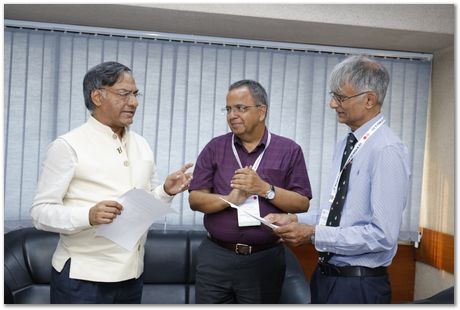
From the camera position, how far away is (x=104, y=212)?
1905 mm

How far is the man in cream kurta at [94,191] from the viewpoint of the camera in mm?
1973

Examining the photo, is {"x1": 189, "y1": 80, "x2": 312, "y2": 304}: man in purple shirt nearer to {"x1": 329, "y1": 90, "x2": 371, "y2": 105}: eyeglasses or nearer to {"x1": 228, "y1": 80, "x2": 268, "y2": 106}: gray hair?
{"x1": 228, "y1": 80, "x2": 268, "y2": 106}: gray hair

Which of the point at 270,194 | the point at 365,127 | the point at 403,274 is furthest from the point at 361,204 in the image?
the point at 403,274

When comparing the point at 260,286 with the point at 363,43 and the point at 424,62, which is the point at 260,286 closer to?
the point at 363,43

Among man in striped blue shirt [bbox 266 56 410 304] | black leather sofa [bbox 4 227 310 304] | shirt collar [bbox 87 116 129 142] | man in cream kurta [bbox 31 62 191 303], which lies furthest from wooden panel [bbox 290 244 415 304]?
shirt collar [bbox 87 116 129 142]

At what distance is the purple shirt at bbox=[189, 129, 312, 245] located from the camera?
2625mm

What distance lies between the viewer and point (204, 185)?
2701 mm

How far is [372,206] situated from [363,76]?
1.57 ft

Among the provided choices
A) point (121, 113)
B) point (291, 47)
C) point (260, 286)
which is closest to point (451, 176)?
point (291, 47)

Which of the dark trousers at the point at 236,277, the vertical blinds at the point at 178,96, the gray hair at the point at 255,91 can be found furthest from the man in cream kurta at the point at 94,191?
the vertical blinds at the point at 178,96

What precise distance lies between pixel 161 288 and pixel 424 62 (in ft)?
9.47

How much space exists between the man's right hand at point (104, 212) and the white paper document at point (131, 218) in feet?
0.18

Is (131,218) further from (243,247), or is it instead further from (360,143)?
(360,143)

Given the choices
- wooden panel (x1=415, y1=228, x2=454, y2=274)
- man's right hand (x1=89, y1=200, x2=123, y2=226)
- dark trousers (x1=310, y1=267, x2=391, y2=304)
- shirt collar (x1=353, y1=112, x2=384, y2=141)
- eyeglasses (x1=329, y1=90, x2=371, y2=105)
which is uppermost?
eyeglasses (x1=329, y1=90, x2=371, y2=105)
